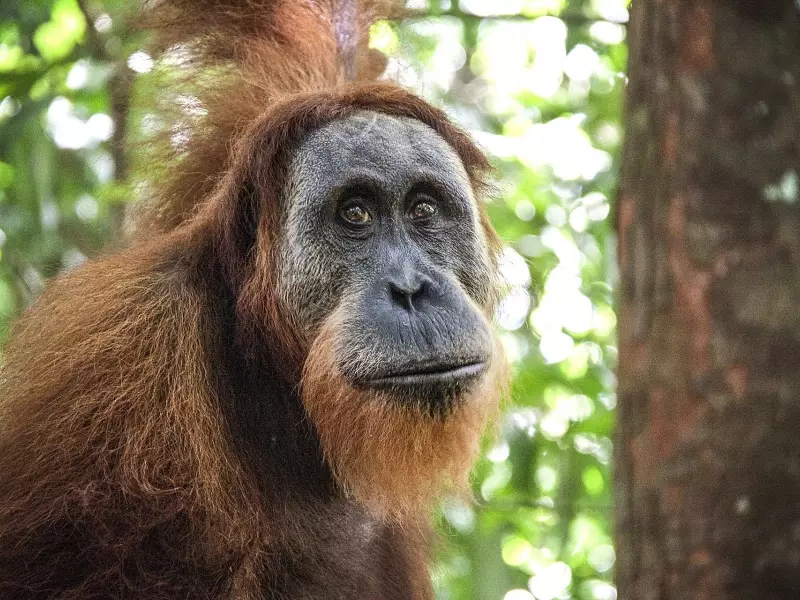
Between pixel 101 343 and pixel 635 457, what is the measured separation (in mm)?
2356

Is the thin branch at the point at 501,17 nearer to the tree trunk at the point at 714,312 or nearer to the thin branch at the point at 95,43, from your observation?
the thin branch at the point at 95,43

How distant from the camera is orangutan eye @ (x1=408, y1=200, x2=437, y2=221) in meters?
3.80

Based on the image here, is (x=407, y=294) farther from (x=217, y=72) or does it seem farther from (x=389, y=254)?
(x=217, y=72)

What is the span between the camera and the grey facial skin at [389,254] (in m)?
3.40

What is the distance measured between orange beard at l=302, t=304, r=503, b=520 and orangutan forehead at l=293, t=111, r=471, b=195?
1.73 feet

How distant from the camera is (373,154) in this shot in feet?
12.4

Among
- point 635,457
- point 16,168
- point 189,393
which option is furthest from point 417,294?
point 16,168

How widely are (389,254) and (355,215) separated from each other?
0.72 ft

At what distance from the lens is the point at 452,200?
3.87 metres

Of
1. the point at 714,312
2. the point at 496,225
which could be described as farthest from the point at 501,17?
the point at 714,312

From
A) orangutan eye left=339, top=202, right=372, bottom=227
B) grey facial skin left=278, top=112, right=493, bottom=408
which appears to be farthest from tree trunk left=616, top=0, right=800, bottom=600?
orangutan eye left=339, top=202, right=372, bottom=227

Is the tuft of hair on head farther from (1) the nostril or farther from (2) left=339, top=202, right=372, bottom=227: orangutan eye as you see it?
(1) the nostril

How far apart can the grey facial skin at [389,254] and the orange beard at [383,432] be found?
0.06m

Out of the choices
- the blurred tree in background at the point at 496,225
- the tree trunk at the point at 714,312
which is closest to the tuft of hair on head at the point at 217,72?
the blurred tree in background at the point at 496,225
